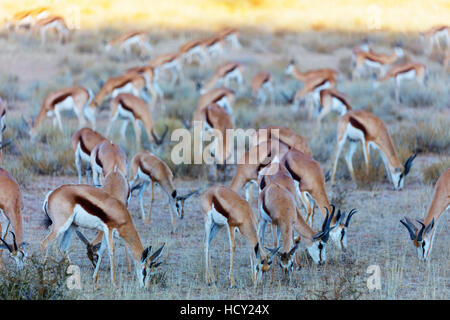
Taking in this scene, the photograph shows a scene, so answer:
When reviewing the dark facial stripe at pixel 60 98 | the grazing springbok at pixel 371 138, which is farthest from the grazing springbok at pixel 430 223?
the dark facial stripe at pixel 60 98

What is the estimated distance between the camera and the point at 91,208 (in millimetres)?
7234

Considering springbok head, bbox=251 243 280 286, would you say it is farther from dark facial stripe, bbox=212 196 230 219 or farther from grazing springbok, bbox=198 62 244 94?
grazing springbok, bbox=198 62 244 94

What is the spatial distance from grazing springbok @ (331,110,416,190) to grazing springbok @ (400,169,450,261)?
309cm

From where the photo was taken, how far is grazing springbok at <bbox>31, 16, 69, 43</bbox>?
995 inches

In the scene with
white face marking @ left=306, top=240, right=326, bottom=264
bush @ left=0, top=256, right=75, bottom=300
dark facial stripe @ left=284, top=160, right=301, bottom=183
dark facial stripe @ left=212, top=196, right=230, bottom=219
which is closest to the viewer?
bush @ left=0, top=256, right=75, bottom=300

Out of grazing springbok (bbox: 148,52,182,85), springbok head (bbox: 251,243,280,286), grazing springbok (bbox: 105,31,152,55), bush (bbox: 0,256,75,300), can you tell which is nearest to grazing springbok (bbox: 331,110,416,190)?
springbok head (bbox: 251,243,280,286)

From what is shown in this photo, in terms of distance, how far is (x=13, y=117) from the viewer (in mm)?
16125

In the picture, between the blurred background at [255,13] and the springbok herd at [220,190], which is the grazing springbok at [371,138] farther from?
the blurred background at [255,13]

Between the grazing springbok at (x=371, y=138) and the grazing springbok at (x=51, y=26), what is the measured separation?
1539cm

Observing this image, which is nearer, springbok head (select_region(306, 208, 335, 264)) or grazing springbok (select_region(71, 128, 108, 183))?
springbok head (select_region(306, 208, 335, 264))

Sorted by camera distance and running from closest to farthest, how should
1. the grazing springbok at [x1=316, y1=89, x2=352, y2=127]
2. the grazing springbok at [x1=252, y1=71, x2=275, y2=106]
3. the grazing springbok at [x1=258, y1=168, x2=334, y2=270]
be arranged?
the grazing springbok at [x1=258, y1=168, x2=334, y2=270] → the grazing springbok at [x1=316, y1=89, x2=352, y2=127] → the grazing springbok at [x1=252, y1=71, x2=275, y2=106]

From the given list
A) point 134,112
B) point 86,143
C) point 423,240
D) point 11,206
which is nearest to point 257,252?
point 423,240

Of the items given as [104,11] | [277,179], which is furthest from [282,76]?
[277,179]

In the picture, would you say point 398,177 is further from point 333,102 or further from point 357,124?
point 333,102
